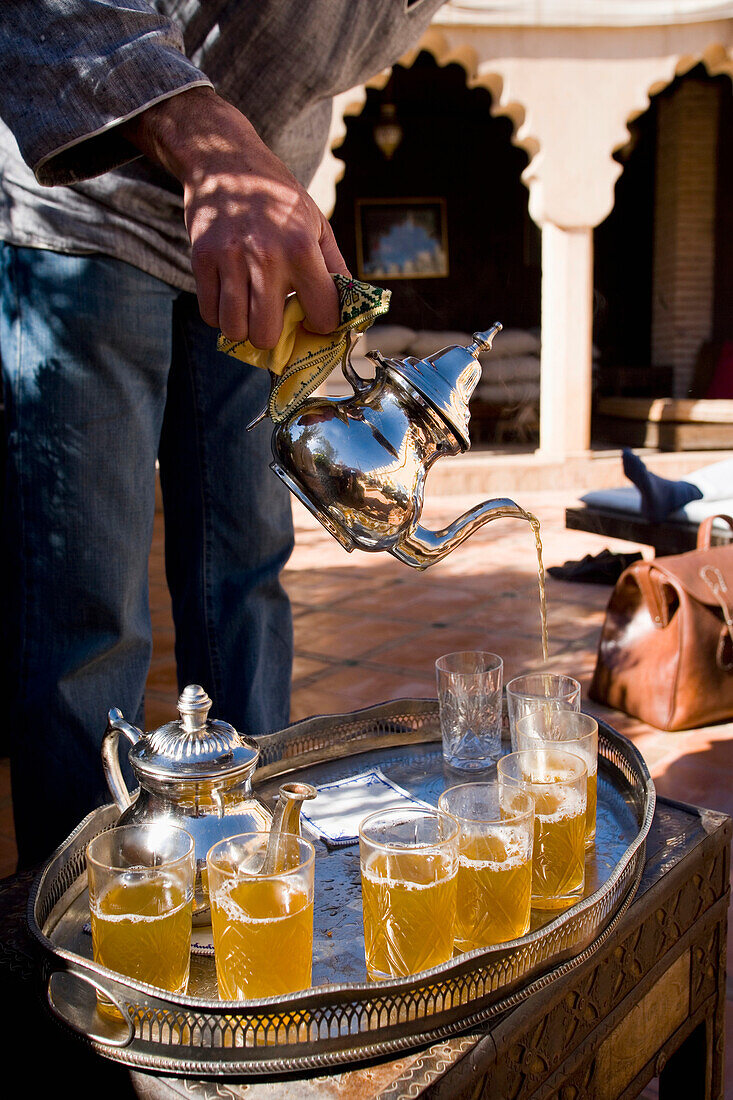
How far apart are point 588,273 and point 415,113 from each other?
3413mm

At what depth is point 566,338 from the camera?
241 inches

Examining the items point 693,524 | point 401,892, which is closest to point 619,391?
point 693,524

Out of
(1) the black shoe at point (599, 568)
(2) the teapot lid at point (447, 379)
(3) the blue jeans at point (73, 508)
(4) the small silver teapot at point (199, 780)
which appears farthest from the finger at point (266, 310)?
(1) the black shoe at point (599, 568)

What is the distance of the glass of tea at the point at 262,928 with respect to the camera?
79cm

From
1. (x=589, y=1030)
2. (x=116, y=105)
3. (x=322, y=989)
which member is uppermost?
(x=116, y=105)

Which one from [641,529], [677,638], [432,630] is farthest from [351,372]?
[641,529]

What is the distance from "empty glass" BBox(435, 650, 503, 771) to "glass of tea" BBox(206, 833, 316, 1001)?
47cm

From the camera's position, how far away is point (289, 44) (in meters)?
1.38

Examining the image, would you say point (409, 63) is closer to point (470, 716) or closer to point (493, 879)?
point (470, 716)

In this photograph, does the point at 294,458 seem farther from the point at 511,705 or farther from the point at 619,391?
the point at 619,391

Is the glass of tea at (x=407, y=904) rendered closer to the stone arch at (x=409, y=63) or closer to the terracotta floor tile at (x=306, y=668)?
the terracotta floor tile at (x=306, y=668)

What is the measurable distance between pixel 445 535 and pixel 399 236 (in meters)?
8.41

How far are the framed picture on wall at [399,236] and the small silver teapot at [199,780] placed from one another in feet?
27.5

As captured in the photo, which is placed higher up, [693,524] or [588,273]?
[588,273]
